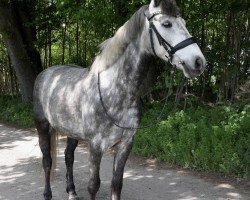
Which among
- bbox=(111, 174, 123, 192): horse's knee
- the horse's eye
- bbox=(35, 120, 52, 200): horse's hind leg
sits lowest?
bbox=(111, 174, 123, 192): horse's knee

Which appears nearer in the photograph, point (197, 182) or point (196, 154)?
point (197, 182)

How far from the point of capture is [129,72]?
3668 mm

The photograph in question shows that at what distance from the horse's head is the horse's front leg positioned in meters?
1.17

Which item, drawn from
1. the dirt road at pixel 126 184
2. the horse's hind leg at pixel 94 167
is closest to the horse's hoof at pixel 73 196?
the dirt road at pixel 126 184

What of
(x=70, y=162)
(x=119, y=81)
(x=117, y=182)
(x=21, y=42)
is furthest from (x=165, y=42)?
(x=21, y=42)

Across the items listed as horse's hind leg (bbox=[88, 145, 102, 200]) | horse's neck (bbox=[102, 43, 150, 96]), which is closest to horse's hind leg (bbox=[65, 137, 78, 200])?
horse's hind leg (bbox=[88, 145, 102, 200])

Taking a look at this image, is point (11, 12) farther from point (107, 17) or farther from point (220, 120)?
point (220, 120)

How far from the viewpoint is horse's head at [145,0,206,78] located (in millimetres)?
3031

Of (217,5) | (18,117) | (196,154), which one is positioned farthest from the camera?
(18,117)

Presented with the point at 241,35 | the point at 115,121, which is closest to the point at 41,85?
the point at 115,121

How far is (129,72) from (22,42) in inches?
447

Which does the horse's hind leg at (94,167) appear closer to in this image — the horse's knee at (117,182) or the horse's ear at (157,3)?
the horse's knee at (117,182)

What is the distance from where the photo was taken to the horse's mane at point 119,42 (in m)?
3.47

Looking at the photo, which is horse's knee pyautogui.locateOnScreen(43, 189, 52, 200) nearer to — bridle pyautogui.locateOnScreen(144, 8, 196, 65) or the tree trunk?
bridle pyautogui.locateOnScreen(144, 8, 196, 65)
